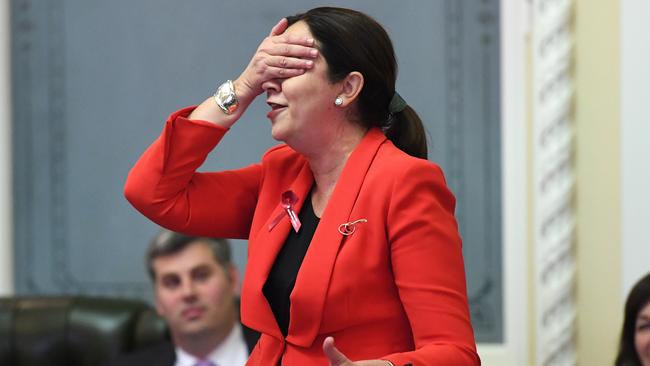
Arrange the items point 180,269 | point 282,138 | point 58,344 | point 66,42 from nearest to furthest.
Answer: point 282,138, point 58,344, point 180,269, point 66,42

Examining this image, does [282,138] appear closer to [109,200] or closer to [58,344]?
[58,344]

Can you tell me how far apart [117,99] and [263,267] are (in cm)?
234

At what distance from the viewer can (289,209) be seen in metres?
1.99

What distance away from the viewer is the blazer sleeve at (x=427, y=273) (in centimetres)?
181

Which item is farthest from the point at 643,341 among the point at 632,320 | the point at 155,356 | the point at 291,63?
the point at 291,63

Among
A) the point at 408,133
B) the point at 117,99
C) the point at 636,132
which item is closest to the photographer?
the point at 408,133

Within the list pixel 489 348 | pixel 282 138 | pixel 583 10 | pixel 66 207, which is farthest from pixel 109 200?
pixel 282 138

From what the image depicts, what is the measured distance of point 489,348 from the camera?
3.89 metres

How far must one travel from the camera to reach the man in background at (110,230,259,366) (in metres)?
3.78

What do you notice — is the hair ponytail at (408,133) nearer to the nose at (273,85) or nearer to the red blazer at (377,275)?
the red blazer at (377,275)

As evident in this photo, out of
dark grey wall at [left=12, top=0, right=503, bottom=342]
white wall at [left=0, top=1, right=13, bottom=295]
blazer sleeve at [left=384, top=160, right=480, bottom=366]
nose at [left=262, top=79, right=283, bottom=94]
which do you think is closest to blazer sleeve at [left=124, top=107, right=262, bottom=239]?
nose at [left=262, top=79, right=283, bottom=94]

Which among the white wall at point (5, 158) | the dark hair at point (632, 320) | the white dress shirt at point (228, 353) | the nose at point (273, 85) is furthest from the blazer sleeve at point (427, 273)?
the white wall at point (5, 158)

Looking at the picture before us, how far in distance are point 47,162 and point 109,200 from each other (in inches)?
10.7

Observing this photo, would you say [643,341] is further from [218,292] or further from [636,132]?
[218,292]
